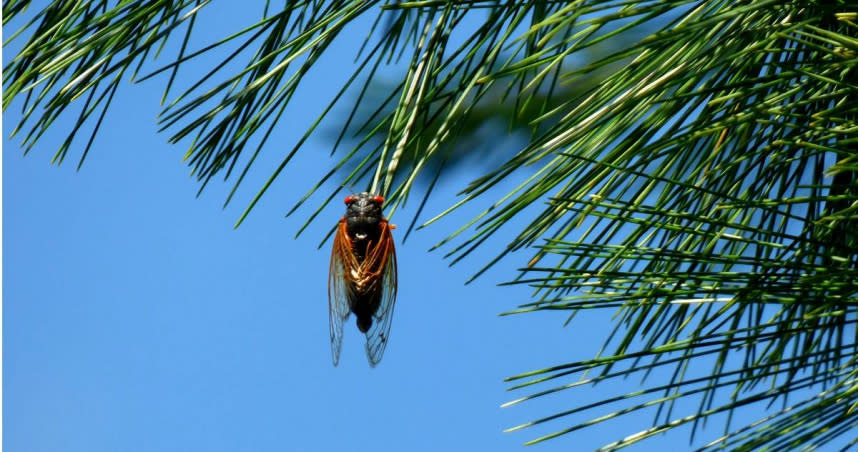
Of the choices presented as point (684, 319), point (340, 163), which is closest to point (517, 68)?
point (340, 163)

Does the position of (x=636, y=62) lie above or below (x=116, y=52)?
below

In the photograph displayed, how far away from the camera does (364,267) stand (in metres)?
0.63

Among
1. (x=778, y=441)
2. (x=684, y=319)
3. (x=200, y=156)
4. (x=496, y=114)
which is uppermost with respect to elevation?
(x=496, y=114)

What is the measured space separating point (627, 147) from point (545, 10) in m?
0.11

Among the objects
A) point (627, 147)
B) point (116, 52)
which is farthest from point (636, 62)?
point (116, 52)

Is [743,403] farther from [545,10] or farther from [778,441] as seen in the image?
[545,10]

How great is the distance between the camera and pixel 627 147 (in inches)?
21.8

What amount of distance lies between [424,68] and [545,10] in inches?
3.4

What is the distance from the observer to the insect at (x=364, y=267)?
60 centimetres

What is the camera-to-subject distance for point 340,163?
0.60 meters

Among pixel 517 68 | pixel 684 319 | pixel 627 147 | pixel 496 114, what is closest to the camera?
pixel 517 68

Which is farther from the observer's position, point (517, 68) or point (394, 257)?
point (394, 257)

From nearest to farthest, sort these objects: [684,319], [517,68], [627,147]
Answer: [517,68] → [627,147] → [684,319]

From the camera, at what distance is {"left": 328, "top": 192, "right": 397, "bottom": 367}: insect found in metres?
0.60
